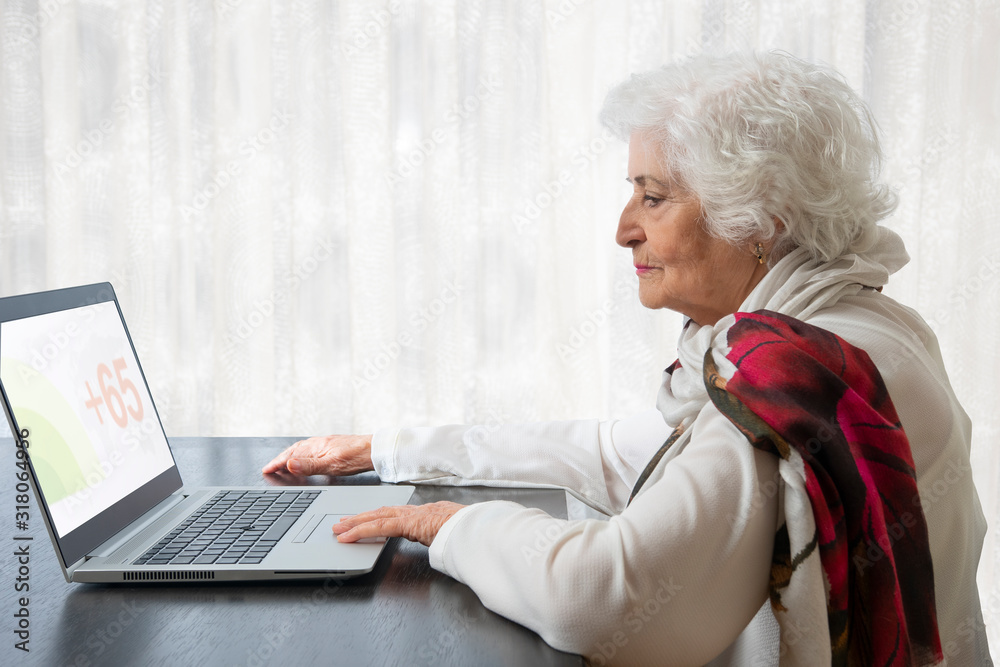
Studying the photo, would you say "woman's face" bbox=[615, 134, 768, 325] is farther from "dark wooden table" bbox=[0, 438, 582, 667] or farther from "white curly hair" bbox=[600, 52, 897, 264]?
"dark wooden table" bbox=[0, 438, 582, 667]

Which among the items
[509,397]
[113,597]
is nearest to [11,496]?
[113,597]

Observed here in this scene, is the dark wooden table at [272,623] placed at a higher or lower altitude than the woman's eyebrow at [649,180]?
lower

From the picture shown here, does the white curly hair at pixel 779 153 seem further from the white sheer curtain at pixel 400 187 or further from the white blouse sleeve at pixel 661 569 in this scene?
the white sheer curtain at pixel 400 187

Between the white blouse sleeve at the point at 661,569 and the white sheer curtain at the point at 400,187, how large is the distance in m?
1.40

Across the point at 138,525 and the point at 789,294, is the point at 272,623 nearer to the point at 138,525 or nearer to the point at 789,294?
the point at 138,525

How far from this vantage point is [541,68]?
205cm

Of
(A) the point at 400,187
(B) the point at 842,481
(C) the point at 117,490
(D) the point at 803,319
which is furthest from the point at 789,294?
(A) the point at 400,187

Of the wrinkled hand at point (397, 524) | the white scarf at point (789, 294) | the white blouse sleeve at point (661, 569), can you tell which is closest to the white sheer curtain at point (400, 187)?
the white scarf at point (789, 294)

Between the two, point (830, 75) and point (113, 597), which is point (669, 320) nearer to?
point (830, 75)

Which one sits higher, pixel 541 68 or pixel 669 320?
pixel 541 68

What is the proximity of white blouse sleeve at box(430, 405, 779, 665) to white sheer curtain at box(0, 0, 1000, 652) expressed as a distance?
4.59 ft

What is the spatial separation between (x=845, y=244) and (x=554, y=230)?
1182mm

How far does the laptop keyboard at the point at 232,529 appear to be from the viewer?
2.52ft

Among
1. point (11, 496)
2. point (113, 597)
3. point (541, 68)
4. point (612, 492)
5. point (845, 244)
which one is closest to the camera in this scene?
point (113, 597)
